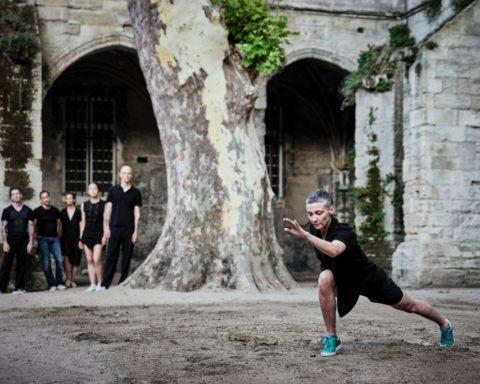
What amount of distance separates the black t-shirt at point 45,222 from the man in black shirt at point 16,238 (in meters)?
0.23

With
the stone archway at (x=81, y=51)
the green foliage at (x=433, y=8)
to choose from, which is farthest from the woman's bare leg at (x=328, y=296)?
the green foliage at (x=433, y=8)

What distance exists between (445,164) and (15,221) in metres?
6.75

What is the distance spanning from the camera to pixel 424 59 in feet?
47.7

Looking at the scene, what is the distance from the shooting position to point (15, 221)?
13172 millimetres

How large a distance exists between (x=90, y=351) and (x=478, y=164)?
375 inches

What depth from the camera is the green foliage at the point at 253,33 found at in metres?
12.7

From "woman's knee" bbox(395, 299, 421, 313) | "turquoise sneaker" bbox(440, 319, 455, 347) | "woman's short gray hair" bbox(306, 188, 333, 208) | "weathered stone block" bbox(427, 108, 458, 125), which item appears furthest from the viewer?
"weathered stone block" bbox(427, 108, 458, 125)

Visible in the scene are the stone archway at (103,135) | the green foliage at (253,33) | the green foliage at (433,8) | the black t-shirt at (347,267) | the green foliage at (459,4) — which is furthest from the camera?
the stone archway at (103,135)

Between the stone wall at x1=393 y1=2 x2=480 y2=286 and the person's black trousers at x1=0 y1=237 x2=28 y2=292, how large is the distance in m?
5.89

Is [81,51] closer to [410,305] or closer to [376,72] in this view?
[376,72]

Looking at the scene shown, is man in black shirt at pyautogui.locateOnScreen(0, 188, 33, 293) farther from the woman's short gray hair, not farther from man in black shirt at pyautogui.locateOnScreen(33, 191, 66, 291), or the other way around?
the woman's short gray hair

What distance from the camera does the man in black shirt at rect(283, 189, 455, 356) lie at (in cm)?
616

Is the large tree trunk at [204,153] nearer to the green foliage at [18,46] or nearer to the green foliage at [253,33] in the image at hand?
the green foliage at [253,33]

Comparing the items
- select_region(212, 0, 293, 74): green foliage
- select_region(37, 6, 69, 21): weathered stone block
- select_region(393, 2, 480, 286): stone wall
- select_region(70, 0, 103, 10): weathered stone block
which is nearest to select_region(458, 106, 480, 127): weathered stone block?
select_region(393, 2, 480, 286): stone wall
